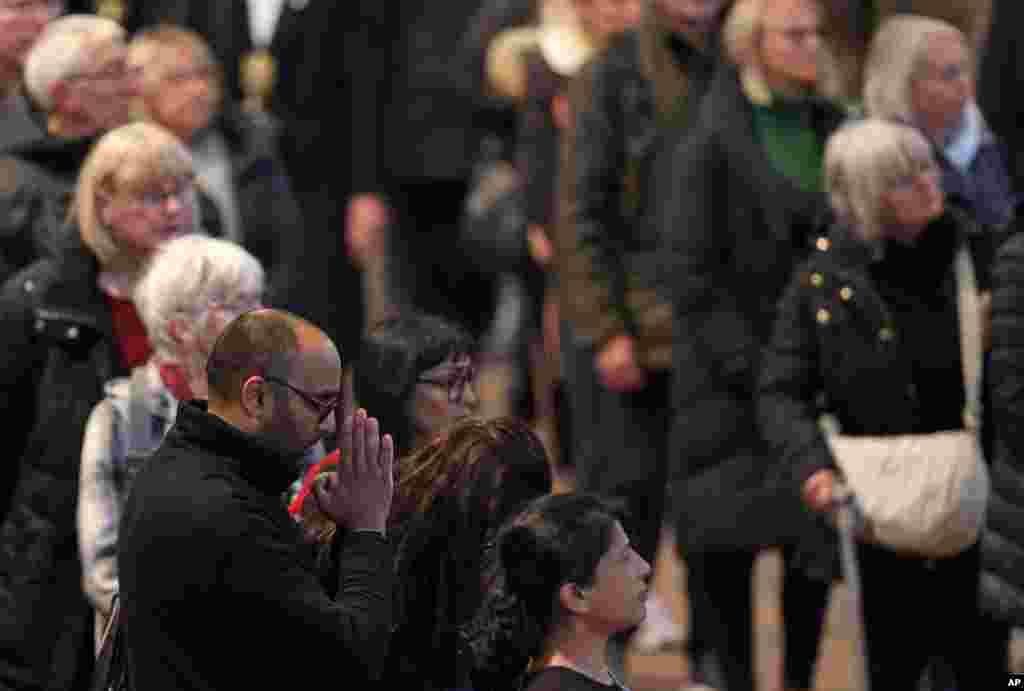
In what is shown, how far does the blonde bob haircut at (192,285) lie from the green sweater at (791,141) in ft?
7.02

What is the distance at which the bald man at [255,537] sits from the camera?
4332 mm

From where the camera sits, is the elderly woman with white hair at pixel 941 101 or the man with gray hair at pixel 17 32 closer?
the elderly woman with white hair at pixel 941 101

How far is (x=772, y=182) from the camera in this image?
7453 mm

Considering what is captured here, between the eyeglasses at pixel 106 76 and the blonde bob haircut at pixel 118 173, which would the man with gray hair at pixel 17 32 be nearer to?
the eyeglasses at pixel 106 76

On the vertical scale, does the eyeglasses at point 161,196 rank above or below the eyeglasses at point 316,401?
below

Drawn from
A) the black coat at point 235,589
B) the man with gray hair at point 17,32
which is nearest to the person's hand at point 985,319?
the black coat at point 235,589

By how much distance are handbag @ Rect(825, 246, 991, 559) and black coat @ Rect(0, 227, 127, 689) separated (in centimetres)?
185

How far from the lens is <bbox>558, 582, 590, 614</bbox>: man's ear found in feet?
15.3

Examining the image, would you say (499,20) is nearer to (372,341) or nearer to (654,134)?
(654,134)

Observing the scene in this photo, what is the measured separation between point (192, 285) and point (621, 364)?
236 cm

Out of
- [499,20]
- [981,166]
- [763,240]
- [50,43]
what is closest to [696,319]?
[763,240]

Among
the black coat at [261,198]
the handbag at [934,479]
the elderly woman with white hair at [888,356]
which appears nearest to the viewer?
the handbag at [934,479]

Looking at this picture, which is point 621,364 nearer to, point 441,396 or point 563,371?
point 563,371

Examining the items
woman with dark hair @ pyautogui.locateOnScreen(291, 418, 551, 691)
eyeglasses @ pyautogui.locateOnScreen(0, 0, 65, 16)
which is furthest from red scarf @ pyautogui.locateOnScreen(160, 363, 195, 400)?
eyeglasses @ pyautogui.locateOnScreen(0, 0, 65, 16)
